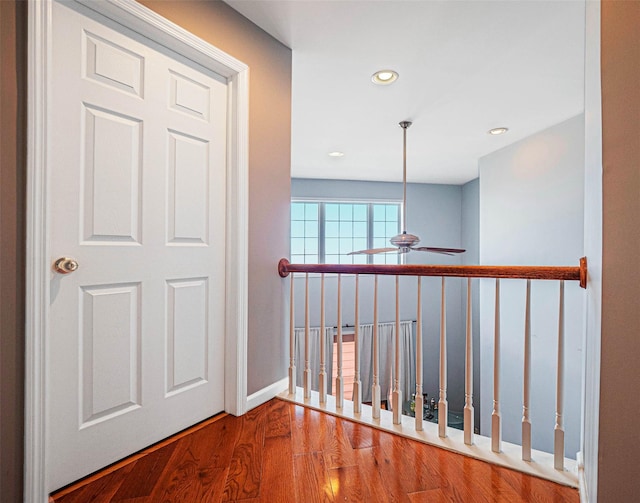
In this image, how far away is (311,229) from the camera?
632 cm

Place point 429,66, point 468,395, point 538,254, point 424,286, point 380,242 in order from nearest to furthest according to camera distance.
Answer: point 468,395 → point 429,66 → point 538,254 → point 424,286 → point 380,242

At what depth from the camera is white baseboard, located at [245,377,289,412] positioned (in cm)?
190

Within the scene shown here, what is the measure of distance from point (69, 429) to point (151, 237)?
77 centimetres

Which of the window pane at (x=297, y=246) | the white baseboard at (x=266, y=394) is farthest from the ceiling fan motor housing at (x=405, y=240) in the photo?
the window pane at (x=297, y=246)

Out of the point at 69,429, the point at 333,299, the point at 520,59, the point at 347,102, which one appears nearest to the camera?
the point at 69,429

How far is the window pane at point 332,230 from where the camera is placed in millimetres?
6387

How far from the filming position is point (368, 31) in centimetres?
200

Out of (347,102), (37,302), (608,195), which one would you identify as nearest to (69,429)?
(37,302)

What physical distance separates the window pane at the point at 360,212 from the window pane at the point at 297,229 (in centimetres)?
101

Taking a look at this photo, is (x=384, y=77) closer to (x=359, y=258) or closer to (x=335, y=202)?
(x=335, y=202)

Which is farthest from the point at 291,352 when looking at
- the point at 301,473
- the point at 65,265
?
the point at 65,265

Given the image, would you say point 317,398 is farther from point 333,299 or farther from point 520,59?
point 333,299

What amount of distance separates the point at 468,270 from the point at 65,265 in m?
1.56

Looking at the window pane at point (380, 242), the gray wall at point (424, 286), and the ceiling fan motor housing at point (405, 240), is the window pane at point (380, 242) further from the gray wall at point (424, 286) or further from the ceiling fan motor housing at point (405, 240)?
the ceiling fan motor housing at point (405, 240)
